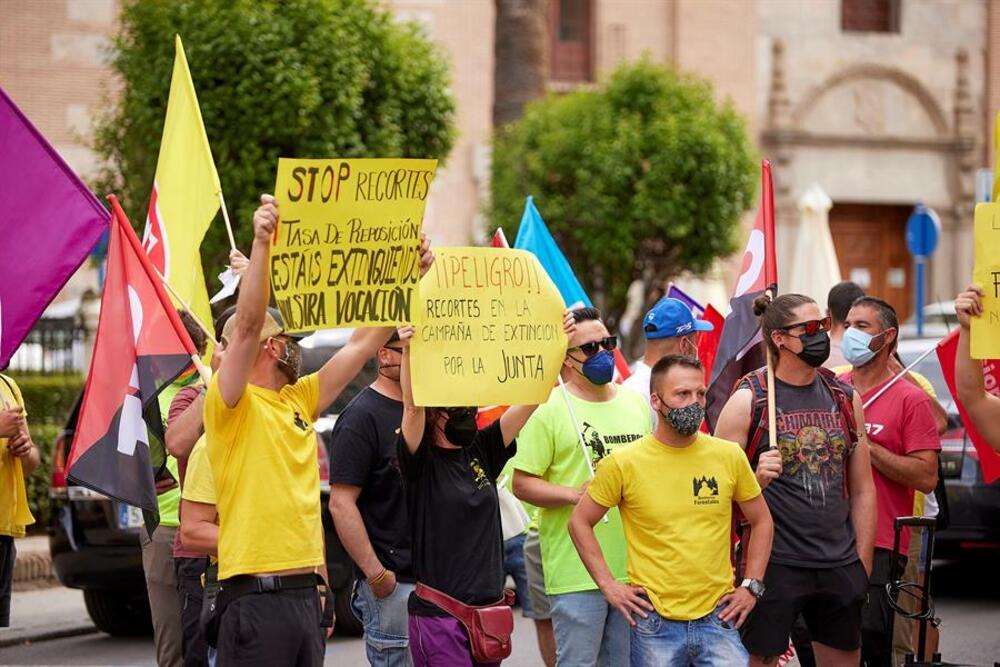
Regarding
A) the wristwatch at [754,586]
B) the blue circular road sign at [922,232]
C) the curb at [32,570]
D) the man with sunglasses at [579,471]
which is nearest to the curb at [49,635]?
the curb at [32,570]

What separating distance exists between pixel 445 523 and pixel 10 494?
8.87 ft

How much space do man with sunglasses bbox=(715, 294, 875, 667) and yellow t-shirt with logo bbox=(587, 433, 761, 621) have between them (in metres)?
0.38

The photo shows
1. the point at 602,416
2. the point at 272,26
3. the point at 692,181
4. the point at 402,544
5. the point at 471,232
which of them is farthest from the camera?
the point at 471,232

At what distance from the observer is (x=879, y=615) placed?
758 centimetres

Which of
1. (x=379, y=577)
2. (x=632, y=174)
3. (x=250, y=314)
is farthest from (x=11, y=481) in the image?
(x=632, y=174)

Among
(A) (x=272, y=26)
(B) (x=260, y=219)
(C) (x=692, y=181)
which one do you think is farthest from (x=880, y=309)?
(C) (x=692, y=181)

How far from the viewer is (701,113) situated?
21.9 m

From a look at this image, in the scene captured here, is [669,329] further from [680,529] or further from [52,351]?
[52,351]

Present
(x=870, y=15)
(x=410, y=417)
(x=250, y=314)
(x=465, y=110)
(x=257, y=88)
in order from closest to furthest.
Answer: (x=250, y=314) → (x=410, y=417) → (x=257, y=88) → (x=465, y=110) → (x=870, y=15)

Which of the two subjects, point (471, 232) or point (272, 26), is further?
point (471, 232)

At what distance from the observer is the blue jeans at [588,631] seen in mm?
6961

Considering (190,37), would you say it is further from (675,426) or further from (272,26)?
(675,426)

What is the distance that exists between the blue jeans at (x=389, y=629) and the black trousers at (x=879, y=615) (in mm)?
2102

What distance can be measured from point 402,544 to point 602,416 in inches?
42.2
